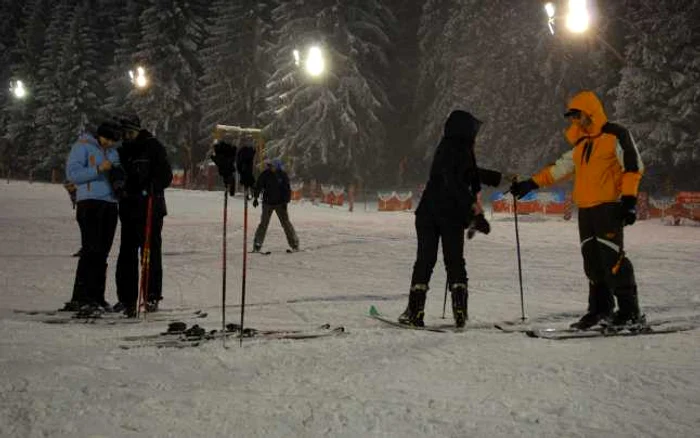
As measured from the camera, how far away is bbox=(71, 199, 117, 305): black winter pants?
6.47 m

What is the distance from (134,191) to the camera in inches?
258

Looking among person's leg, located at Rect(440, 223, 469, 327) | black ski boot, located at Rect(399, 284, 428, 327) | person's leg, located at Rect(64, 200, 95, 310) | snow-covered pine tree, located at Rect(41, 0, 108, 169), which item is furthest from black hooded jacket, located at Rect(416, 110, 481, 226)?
snow-covered pine tree, located at Rect(41, 0, 108, 169)

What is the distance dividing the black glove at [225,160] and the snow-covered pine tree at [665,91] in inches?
1027

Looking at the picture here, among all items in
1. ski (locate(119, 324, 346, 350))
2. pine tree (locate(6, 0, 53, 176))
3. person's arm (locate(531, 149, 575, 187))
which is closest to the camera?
ski (locate(119, 324, 346, 350))

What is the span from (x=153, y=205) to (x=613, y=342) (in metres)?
4.58

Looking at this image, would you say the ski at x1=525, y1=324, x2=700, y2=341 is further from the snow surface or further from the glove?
the glove

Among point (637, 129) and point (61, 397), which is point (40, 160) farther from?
point (61, 397)

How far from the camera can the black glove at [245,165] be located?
5.74 metres

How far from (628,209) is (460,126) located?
1615 millimetres

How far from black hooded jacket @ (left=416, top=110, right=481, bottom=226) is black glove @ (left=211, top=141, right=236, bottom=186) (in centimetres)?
187

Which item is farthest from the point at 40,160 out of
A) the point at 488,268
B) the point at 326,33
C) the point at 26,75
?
the point at 488,268

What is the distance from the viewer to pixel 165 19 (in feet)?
154

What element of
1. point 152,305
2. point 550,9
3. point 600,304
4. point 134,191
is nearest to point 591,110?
point 600,304

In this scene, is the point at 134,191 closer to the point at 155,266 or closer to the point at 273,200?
the point at 155,266
